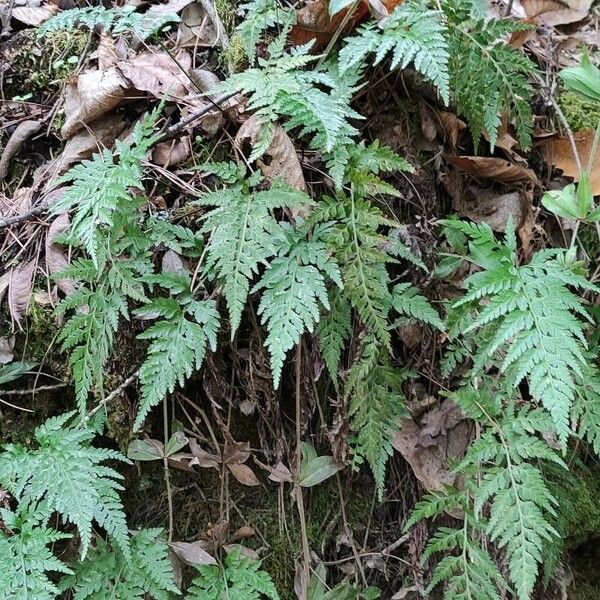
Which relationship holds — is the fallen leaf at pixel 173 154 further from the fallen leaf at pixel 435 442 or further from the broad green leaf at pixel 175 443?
the fallen leaf at pixel 435 442

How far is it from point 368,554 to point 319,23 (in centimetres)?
189

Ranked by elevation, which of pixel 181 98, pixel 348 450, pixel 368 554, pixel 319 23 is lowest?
pixel 368 554

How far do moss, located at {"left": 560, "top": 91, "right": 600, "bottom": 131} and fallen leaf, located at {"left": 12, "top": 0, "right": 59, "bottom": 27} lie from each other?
2220mm

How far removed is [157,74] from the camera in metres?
2.46

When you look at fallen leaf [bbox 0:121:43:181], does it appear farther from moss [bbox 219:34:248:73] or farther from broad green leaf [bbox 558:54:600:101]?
broad green leaf [bbox 558:54:600:101]

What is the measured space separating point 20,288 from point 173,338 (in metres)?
0.67

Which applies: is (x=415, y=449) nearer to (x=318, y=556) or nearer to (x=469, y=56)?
(x=318, y=556)

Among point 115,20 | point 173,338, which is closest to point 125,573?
point 173,338

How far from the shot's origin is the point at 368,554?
2.26 m

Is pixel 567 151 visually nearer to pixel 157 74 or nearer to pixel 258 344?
pixel 258 344

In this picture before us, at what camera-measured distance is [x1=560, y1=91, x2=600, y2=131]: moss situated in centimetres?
272

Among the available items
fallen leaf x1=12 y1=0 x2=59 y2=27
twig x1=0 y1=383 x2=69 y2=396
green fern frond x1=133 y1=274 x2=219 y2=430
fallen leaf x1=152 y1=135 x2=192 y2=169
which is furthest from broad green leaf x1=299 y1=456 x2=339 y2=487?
fallen leaf x1=12 y1=0 x2=59 y2=27

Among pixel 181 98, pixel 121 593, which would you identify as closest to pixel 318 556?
pixel 121 593

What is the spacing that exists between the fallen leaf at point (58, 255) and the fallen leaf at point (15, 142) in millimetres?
416
